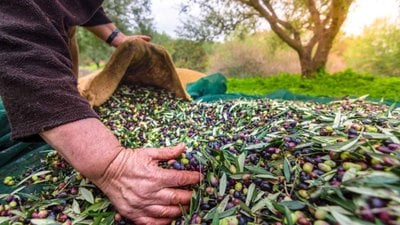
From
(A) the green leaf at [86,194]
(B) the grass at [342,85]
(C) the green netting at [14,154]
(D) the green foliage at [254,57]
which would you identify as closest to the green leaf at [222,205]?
(A) the green leaf at [86,194]

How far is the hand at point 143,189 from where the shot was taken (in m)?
0.75

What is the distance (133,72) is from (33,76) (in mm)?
1050

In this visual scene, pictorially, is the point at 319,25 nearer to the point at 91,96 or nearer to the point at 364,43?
the point at 364,43

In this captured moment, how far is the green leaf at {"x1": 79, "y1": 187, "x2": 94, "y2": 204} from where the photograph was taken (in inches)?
32.9

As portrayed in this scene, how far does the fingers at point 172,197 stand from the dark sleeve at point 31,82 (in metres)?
0.25

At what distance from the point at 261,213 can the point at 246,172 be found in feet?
0.40

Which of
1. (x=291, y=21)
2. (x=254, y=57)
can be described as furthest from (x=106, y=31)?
(x=254, y=57)

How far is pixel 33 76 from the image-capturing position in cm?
74

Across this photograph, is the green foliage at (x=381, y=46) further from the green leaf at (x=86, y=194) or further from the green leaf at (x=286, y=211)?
the green leaf at (x=86, y=194)

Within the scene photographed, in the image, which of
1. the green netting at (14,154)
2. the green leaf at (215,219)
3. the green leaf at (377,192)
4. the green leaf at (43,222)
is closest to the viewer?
the green leaf at (377,192)

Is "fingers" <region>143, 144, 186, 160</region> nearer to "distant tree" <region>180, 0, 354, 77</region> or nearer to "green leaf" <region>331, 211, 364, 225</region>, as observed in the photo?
"green leaf" <region>331, 211, 364, 225</region>

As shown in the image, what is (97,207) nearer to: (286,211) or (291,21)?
A: (286,211)

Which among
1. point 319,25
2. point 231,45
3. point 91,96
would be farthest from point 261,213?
point 231,45

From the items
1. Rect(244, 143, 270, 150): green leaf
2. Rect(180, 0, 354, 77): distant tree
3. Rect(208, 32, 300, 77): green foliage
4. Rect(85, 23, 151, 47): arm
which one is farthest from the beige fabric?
Rect(208, 32, 300, 77): green foliage
